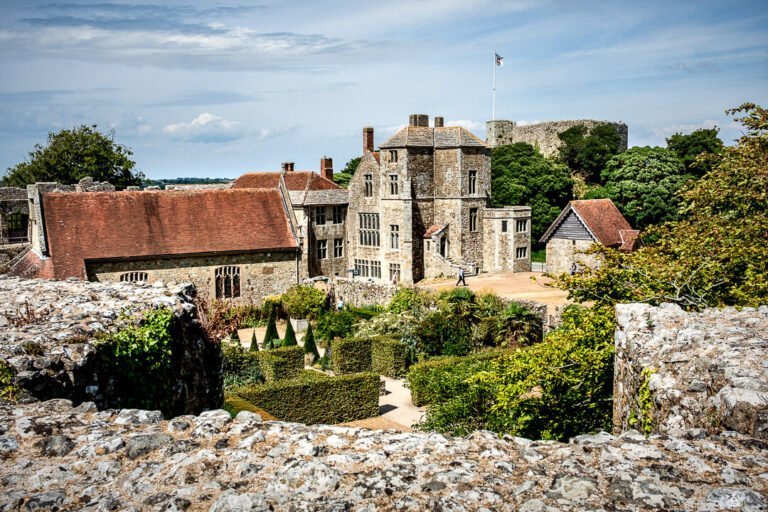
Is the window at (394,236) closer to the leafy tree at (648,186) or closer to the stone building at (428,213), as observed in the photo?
the stone building at (428,213)

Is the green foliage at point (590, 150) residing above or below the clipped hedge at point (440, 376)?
above

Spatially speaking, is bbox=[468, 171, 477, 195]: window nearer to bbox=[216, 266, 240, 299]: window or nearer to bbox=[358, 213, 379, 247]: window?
bbox=[358, 213, 379, 247]: window

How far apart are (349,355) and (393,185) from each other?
805 inches

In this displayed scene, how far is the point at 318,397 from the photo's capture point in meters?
19.6

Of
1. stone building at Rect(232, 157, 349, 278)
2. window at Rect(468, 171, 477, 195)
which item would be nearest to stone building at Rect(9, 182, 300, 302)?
stone building at Rect(232, 157, 349, 278)

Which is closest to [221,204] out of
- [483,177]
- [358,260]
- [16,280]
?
[358,260]

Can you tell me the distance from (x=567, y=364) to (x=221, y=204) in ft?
89.5

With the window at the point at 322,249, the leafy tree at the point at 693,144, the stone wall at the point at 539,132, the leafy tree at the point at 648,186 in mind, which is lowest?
the window at the point at 322,249

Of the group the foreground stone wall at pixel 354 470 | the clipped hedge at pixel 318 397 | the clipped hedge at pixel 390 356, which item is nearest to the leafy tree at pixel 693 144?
the clipped hedge at pixel 390 356

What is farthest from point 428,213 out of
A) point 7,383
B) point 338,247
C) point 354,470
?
point 354,470

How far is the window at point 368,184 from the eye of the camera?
1769 inches

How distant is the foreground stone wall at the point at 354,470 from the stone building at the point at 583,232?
37.3 meters

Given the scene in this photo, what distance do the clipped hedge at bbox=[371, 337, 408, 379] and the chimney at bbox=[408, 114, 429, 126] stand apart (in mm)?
22131

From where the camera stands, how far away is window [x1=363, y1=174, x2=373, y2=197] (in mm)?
44938
